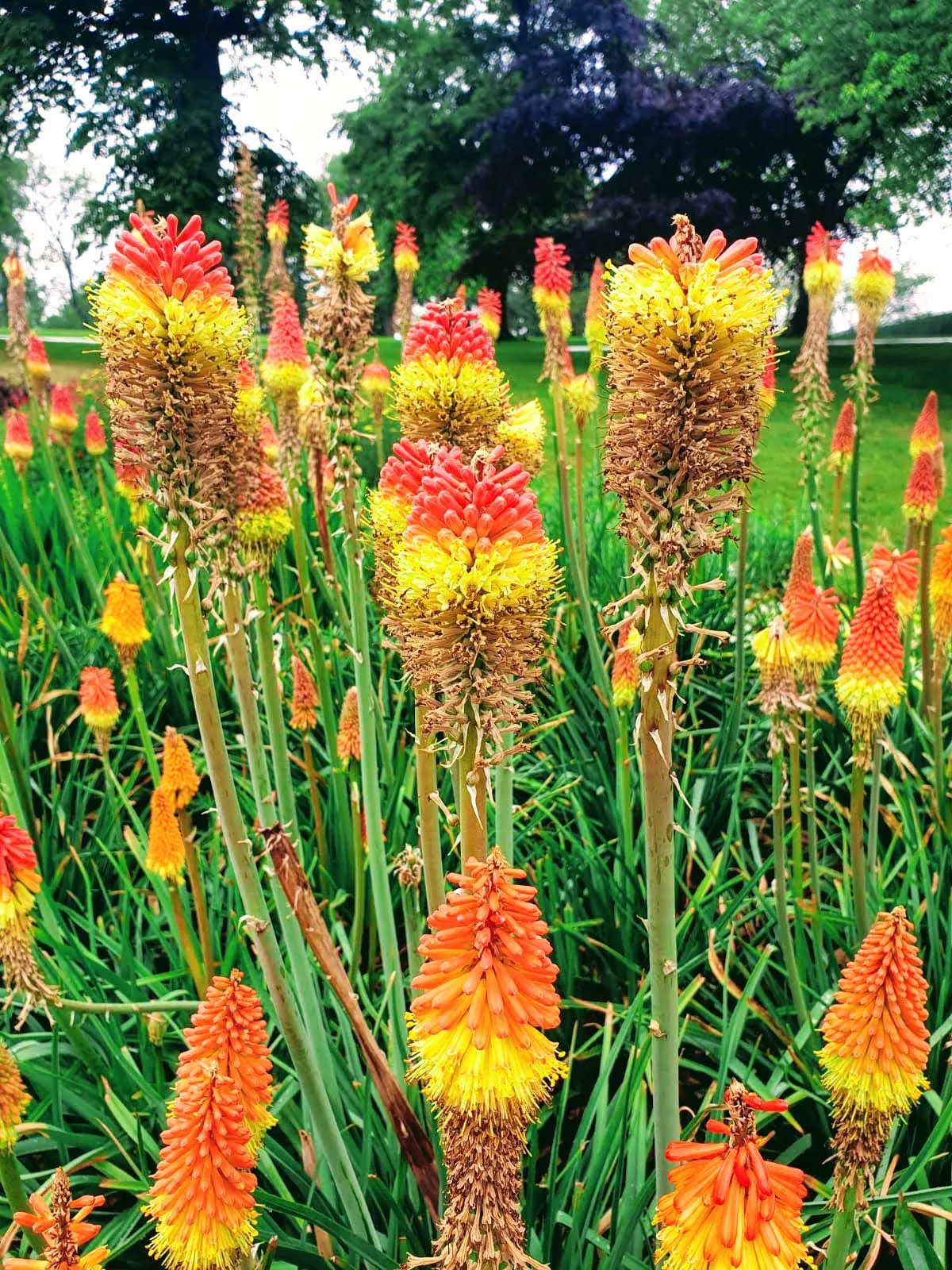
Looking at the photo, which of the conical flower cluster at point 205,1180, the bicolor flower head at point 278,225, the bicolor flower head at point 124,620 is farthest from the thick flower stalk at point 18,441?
the conical flower cluster at point 205,1180

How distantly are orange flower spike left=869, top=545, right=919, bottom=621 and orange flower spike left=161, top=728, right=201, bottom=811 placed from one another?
235cm

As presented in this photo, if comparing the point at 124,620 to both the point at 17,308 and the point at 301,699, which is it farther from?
the point at 17,308

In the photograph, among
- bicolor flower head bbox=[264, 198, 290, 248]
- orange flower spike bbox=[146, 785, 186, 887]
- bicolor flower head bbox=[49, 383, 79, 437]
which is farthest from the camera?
bicolor flower head bbox=[264, 198, 290, 248]

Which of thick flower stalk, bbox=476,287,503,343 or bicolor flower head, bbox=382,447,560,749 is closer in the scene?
bicolor flower head, bbox=382,447,560,749

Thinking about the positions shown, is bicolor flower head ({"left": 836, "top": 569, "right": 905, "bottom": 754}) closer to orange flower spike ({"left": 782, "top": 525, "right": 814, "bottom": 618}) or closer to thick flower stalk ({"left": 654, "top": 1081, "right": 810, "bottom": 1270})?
orange flower spike ({"left": 782, "top": 525, "right": 814, "bottom": 618})

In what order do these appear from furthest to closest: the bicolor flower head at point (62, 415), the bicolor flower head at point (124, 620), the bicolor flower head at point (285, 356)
→ the bicolor flower head at point (62, 415), the bicolor flower head at point (285, 356), the bicolor flower head at point (124, 620)

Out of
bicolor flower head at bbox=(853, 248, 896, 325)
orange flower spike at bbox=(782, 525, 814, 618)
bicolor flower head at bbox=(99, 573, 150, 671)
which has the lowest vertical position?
bicolor flower head at bbox=(99, 573, 150, 671)

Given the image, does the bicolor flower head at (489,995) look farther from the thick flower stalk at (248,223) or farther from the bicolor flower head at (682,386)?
the thick flower stalk at (248,223)

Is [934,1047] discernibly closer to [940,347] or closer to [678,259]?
[678,259]

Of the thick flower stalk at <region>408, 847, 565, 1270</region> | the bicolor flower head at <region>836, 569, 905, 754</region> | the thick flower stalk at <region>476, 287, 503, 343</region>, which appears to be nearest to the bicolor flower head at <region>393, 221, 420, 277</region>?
the thick flower stalk at <region>476, 287, 503, 343</region>

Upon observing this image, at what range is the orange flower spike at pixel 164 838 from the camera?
2.81 m

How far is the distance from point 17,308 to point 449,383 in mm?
5660

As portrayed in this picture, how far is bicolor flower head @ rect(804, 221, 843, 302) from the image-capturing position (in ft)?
17.2

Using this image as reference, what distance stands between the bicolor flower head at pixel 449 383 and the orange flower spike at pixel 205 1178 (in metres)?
1.22
